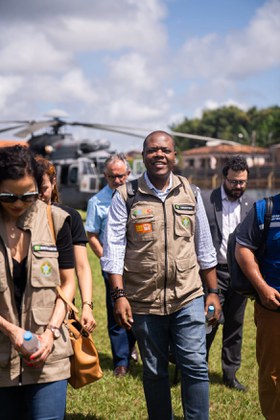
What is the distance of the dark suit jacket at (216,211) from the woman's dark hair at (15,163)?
3247 millimetres

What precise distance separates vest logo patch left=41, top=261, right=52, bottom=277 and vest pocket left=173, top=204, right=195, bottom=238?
52.1 inches

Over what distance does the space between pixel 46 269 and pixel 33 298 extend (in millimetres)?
143

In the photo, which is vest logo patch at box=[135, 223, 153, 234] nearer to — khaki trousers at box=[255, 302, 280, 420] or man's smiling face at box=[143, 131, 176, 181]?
man's smiling face at box=[143, 131, 176, 181]

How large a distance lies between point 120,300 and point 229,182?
224cm

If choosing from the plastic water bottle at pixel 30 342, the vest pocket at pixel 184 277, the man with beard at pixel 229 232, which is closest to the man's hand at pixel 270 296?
the vest pocket at pixel 184 277

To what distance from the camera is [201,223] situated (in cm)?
441

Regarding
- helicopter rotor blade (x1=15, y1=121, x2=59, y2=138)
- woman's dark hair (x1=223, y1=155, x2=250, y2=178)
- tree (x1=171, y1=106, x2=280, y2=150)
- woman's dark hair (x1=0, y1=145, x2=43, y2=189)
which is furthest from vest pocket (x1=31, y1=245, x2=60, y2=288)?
tree (x1=171, y1=106, x2=280, y2=150)

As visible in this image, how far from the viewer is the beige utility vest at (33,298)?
290 centimetres

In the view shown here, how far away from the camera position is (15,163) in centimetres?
288

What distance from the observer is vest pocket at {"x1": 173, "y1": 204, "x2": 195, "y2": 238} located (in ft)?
13.6

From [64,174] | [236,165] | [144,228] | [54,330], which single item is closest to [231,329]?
[236,165]

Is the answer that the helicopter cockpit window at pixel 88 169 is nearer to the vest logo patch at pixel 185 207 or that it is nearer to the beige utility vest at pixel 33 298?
the vest logo patch at pixel 185 207

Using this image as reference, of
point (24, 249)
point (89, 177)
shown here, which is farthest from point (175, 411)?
point (89, 177)

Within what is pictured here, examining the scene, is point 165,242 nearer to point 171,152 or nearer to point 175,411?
point 171,152
